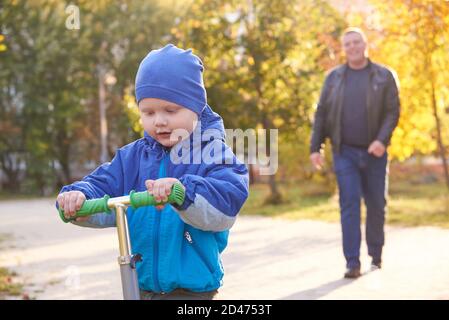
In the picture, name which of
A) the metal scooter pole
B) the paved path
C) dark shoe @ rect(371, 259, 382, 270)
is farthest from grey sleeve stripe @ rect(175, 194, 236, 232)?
dark shoe @ rect(371, 259, 382, 270)

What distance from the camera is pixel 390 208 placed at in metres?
13.0

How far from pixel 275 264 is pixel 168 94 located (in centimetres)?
485

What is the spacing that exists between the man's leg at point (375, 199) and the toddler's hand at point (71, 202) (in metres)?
4.45

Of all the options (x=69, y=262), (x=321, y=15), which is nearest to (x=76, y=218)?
(x=69, y=262)

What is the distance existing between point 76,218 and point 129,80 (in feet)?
93.0

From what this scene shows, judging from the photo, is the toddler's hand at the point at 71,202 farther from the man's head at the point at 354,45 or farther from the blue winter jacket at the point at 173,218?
the man's head at the point at 354,45

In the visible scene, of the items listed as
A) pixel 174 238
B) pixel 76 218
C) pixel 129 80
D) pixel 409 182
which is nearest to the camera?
pixel 76 218

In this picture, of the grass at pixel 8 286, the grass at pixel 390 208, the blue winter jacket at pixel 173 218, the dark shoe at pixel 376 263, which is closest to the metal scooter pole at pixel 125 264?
the blue winter jacket at pixel 173 218

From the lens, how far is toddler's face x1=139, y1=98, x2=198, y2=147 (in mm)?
2754

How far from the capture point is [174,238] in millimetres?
2807

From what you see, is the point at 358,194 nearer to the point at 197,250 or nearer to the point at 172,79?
the point at 197,250

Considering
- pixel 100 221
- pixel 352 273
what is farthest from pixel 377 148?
pixel 100 221
